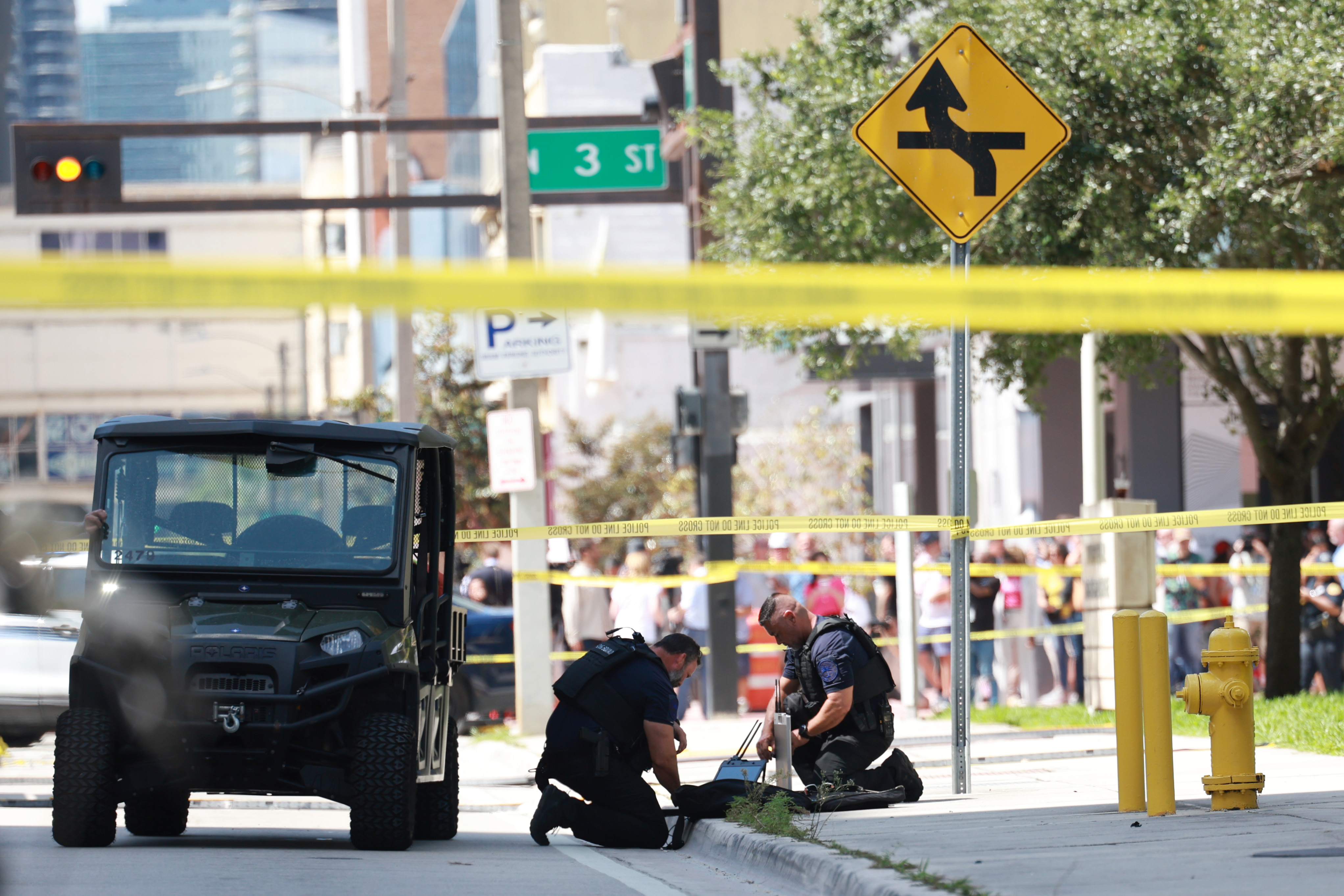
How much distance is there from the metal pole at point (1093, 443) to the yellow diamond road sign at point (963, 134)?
6376 mm

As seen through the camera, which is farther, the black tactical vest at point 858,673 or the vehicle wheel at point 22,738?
the vehicle wheel at point 22,738

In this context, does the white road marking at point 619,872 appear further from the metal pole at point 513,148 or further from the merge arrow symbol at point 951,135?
the metal pole at point 513,148

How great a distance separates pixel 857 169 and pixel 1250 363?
3634mm

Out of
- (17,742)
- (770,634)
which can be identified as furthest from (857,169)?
(17,742)

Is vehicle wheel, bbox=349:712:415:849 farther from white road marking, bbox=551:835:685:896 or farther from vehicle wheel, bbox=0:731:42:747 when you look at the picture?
vehicle wheel, bbox=0:731:42:747

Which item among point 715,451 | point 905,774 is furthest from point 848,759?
point 715,451

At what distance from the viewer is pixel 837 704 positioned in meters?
9.30

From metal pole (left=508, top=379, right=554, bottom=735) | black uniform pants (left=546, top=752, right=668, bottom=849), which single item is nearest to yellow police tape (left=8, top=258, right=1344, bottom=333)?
black uniform pants (left=546, top=752, right=668, bottom=849)

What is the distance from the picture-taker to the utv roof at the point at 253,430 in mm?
8727

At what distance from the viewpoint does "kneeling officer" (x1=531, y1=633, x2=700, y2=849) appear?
28.9 feet

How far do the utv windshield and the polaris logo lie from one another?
0.65 m

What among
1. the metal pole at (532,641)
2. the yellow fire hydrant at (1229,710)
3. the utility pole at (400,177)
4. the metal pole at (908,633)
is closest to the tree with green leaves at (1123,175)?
the metal pole at (908,633)

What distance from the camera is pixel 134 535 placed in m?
8.75

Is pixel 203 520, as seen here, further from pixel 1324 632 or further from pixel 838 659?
pixel 1324 632
